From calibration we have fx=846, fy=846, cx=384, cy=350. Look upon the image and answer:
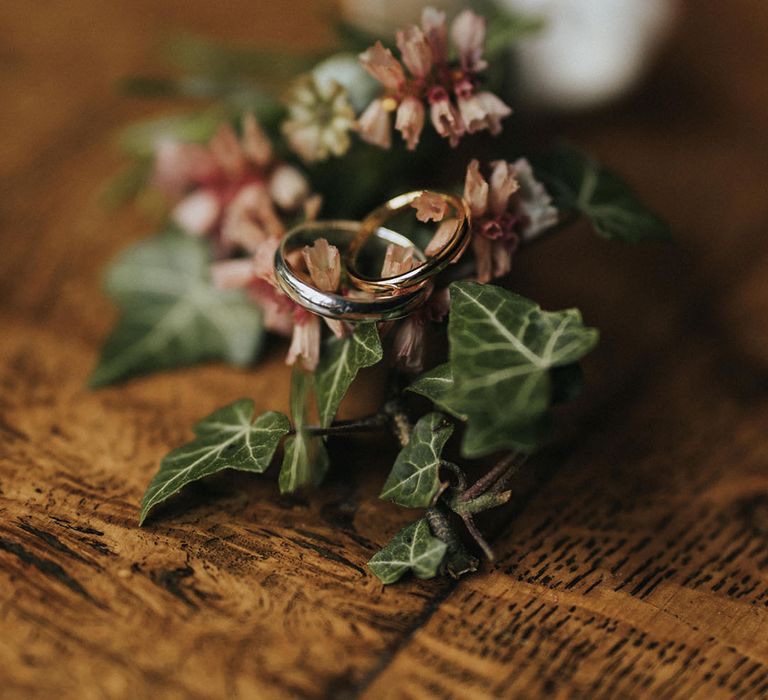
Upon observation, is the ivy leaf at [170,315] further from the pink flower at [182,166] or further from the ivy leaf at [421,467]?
the ivy leaf at [421,467]

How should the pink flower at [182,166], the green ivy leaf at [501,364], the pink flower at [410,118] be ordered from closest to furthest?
1. the green ivy leaf at [501,364]
2. the pink flower at [410,118]
3. the pink flower at [182,166]

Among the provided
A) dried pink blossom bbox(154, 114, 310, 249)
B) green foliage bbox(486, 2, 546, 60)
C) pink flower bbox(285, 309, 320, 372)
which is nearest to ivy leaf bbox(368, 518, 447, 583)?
pink flower bbox(285, 309, 320, 372)

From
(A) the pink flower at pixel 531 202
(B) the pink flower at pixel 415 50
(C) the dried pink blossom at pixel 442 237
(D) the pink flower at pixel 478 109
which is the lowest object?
(C) the dried pink blossom at pixel 442 237

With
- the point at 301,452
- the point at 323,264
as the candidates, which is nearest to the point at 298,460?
the point at 301,452

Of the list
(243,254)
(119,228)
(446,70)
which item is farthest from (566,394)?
(119,228)

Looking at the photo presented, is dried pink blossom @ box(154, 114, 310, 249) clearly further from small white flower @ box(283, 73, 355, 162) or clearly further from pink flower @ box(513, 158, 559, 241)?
pink flower @ box(513, 158, 559, 241)

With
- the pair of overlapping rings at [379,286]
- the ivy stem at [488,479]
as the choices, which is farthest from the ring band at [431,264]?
the ivy stem at [488,479]

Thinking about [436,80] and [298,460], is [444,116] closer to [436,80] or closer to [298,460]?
[436,80]
